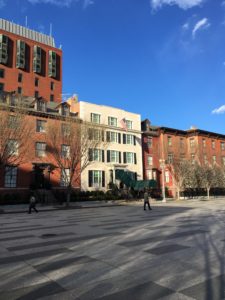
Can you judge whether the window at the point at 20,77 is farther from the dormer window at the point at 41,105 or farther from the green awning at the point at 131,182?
the green awning at the point at 131,182

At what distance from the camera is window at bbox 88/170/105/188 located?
39812mm

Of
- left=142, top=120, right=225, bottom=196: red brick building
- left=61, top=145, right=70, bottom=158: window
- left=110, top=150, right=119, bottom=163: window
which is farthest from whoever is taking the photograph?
left=142, top=120, right=225, bottom=196: red brick building

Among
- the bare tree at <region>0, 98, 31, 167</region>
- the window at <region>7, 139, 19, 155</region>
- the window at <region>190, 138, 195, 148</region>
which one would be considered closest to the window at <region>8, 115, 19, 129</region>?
the bare tree at <region>0, 98, 31, 167</region>

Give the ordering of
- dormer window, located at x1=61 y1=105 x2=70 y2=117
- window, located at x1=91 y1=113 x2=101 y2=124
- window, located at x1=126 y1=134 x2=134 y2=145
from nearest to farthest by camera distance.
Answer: dormer window, located at x1=61 y1=105 x2=70 y2=117
window, located at x1=91 y1=113 x2=101 y2=124
window, located at x1=126 y1=134 x2=134 y2=145

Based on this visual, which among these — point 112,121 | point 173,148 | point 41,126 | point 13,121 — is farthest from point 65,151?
point 173,148

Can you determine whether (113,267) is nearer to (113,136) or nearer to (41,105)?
(41,105)

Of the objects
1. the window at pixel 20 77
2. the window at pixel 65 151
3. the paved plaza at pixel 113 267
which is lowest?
the paved plaza at pixel 113 267

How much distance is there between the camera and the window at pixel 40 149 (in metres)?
35.5

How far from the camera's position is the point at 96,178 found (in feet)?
133

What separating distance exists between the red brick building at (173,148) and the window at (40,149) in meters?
17.9

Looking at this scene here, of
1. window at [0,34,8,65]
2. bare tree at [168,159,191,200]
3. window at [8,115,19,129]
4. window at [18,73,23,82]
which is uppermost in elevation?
window at [0,34,8,65]

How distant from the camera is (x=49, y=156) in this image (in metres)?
36.0

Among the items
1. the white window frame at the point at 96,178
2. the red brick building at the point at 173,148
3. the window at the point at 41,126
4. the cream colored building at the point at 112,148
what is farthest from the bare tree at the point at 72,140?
the red brick building at the point at 173,148

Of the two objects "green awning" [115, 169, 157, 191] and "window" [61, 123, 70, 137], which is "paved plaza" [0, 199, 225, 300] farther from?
"green awning" [115, 169, 157, 191]
